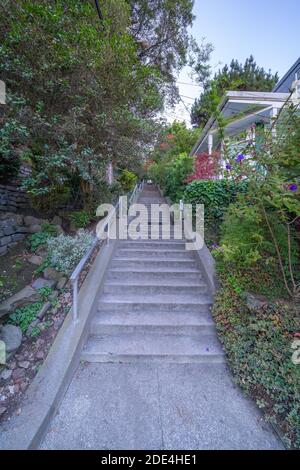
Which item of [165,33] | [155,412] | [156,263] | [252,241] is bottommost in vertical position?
[155,412]

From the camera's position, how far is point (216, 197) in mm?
4473

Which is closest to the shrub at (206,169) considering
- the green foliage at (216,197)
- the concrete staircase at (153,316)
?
the green foliage at (216,197)

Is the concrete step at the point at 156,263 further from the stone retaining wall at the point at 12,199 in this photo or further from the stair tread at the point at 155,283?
the stone retaining wall at the point at 12,199

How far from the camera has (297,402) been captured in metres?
1.73

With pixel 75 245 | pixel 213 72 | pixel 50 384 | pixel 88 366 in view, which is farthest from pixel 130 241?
pixel 213 72

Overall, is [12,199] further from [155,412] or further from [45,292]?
[155,412]

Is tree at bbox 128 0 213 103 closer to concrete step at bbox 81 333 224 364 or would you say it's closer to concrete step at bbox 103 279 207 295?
concrete step at bbox 103 279 207 295

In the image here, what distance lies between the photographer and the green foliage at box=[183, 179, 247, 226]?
4.45m

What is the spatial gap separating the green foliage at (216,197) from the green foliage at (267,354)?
2.12 meters

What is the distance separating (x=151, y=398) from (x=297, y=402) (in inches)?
48.9

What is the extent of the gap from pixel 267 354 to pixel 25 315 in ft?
9.10

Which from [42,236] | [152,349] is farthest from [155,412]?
[42,236]

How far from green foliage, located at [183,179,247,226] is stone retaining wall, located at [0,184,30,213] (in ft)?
12.1
